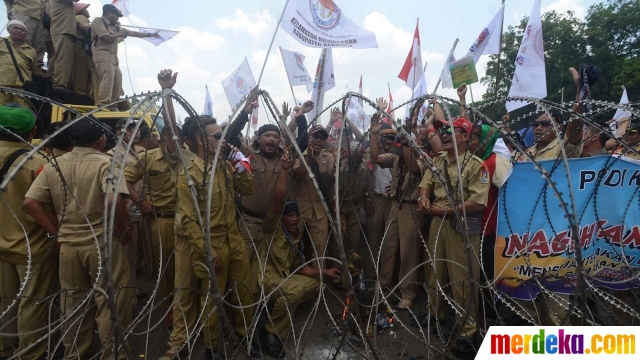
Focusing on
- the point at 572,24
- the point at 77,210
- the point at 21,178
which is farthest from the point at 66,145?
the point at 572,24

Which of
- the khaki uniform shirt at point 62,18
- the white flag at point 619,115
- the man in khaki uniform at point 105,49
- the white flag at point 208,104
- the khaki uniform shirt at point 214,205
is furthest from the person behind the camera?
the white flag at point 208,104

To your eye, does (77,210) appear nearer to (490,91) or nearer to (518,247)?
(518,247)

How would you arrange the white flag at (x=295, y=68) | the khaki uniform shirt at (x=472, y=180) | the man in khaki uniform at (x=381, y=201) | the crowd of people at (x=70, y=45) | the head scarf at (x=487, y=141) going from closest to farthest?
the khaki uniform shirt at (x=472, y=180), the head scarf at (x=487, y=141), the man in khaki uniform at (x=381, y=201), the crowd of people at (x=70, y=45), the white flag at (x=295, y=68)

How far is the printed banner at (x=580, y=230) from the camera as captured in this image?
3.37 meters

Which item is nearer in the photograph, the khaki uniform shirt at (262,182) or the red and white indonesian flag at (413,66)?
the khaki uniform shirt at (262,182)

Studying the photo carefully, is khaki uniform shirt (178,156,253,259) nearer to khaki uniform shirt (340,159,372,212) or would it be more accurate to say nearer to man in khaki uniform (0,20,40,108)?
khaki uniform shirt (340,159,372,212)

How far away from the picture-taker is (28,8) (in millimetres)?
6660

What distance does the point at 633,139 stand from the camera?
4.81 meters

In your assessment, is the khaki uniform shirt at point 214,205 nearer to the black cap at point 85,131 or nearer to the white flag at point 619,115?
the black cap at point 85,131

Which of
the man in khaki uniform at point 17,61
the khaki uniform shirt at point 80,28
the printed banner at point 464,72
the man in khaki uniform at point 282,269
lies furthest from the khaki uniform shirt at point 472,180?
the khaki uniform shirt at point 80,28

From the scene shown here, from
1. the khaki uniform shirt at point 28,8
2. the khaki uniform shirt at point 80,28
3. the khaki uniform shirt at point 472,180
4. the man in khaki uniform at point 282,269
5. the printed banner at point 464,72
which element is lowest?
the man in khaki uniform at point 282,269

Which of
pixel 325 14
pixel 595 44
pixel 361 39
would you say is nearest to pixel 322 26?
pixel 325 14

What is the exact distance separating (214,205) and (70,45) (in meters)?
5.35

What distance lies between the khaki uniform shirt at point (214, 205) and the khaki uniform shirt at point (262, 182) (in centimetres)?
51
